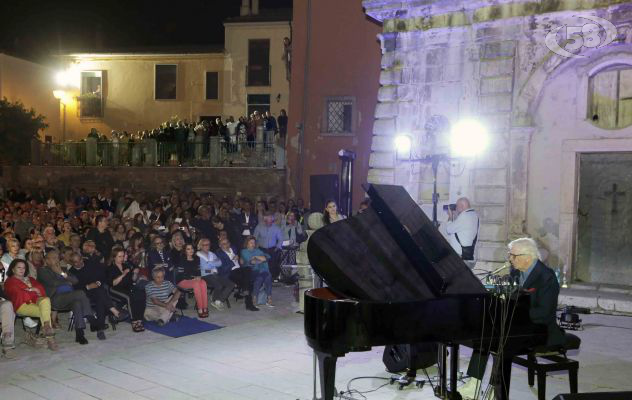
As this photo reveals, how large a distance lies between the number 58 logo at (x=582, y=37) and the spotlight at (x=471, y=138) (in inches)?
75.7

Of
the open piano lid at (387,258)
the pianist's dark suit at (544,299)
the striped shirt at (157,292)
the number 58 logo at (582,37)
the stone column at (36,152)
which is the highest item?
the number 58 logo at (582,37)

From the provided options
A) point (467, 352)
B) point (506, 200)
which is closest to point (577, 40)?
point (506, 200)

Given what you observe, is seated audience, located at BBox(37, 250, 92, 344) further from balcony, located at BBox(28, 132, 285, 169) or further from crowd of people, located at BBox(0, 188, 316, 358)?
balcony, located at BBox(28, 132, 285, 169)

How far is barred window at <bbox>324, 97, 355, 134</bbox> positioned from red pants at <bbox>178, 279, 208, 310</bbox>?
11.1 m

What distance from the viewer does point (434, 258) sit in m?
6.06

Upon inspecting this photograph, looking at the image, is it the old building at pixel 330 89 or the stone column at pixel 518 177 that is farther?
the old building at pixel 330 89

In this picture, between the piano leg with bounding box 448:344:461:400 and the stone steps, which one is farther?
the stone steps

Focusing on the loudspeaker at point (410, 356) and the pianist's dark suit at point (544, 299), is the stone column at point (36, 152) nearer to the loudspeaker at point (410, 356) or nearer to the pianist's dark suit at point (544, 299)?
the loudspeaker at point (410, 356)

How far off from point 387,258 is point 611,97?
7979 millimetres

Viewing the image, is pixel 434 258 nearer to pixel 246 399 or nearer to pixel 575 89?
pixel 246 399

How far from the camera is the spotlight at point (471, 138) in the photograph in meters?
12.9

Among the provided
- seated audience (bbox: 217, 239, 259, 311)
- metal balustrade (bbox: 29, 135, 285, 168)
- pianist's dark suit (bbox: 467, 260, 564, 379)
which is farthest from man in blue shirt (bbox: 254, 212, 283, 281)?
metal balustrade (bbox: 29, 135, 285, 168)

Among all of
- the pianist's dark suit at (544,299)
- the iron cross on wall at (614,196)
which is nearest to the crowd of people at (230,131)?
the iron cross on wall at (614,196)

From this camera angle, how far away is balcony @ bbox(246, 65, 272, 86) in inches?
1304
